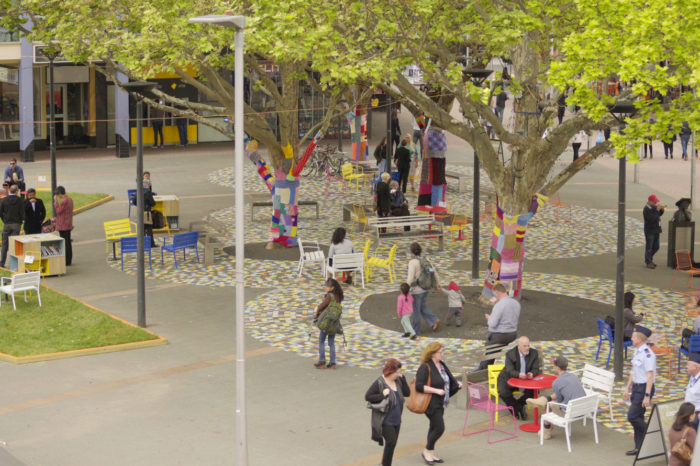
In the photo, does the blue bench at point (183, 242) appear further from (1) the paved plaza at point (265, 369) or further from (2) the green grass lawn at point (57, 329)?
(2) the green grass lawn at point (57, 329)

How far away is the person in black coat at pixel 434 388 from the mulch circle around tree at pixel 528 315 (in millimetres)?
5567

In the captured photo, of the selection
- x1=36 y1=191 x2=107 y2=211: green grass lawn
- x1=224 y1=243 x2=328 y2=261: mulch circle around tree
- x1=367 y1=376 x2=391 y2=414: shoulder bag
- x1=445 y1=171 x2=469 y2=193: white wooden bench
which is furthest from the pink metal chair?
x1=445 y1=171 x2=469 y2=193: white wooden bench

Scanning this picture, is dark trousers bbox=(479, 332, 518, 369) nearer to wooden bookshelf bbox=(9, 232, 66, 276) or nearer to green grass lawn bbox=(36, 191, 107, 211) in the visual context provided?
wooden bookshelf bbox=(9, 232, 66, 276)

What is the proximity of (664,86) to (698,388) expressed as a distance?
4.08 metres

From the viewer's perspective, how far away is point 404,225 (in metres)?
25.9

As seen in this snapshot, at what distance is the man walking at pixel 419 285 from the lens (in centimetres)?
1830

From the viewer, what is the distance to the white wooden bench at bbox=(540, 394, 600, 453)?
13.5 meters

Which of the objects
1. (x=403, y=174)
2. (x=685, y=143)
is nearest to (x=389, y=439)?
(x=403, y=174)

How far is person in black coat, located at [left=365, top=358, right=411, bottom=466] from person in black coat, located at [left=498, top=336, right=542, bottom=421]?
8.07ft

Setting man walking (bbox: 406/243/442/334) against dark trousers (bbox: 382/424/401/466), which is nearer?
dark trousers (bbox: 382/424/401/466)

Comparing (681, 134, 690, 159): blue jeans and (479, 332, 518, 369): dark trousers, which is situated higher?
(681, 134, 690, 159): blue jeans

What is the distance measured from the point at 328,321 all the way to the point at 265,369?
1341 millimetres

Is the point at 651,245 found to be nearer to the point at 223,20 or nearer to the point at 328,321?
the point at 328,321

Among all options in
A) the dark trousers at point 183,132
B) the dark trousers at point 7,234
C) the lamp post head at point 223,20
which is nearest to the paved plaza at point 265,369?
the dark trousers at point 7,234
